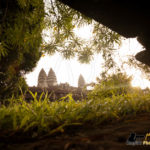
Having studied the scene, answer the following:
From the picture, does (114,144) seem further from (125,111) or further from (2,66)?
(2,66)

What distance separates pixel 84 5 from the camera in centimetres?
155

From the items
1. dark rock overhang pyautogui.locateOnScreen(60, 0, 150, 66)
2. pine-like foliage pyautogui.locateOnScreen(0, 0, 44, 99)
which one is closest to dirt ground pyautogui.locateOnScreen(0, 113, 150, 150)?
pine-like foliage pyautogui.locateOnScreen(0, 0, 44, 99)

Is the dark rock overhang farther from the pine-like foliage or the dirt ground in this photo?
the dirt ground

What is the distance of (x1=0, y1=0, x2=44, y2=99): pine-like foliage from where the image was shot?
6.07 feet

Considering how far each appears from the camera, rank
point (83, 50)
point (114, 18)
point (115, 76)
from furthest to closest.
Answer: point (83, 50)
point (115, 76)
point (114, 18)

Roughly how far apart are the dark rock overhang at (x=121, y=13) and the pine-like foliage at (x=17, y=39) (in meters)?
0.74

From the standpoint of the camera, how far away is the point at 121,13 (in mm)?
1647

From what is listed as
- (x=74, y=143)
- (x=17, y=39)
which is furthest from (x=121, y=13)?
(x=74, y=143)

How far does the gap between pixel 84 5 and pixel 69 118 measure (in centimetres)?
133

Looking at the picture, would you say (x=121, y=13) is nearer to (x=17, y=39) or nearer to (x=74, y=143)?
(x=17, y=39)

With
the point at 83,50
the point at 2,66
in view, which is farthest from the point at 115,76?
the point at 2,66

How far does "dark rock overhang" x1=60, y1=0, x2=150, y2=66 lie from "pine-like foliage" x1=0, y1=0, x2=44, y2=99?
74 cm

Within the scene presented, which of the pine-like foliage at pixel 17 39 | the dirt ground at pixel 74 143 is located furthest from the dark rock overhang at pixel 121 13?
the dirt ground at pixel 74 143

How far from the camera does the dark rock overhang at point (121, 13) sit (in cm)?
152
